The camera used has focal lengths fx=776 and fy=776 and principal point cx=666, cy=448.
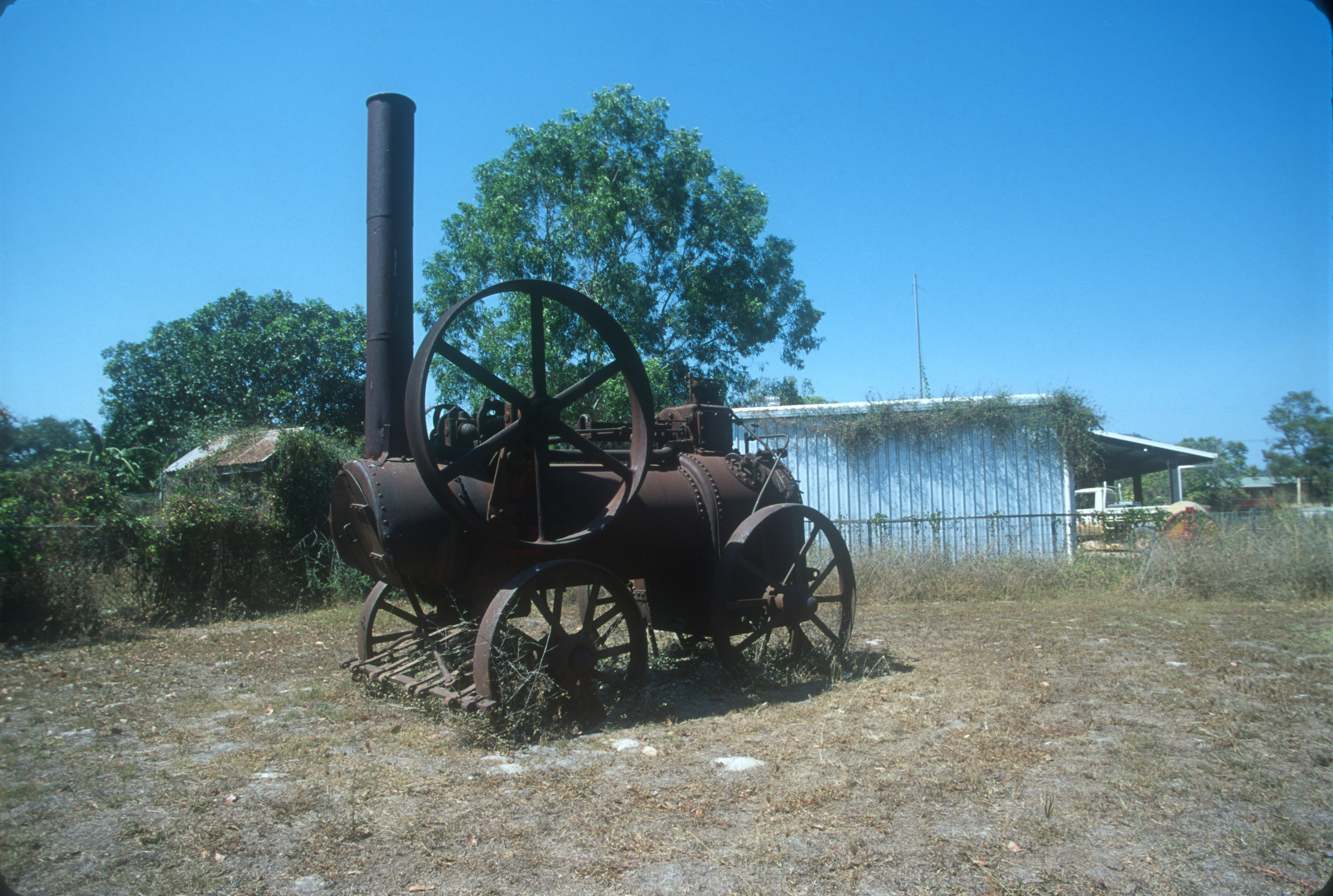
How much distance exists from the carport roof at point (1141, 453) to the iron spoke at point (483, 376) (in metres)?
11.8

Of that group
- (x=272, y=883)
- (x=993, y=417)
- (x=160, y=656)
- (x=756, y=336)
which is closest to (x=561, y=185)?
(x=756, y=336)

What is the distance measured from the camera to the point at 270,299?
27453mm

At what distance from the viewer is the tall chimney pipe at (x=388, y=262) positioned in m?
5.94

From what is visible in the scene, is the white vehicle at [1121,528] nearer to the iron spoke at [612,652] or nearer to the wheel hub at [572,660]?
the iron spoke at [612,652]

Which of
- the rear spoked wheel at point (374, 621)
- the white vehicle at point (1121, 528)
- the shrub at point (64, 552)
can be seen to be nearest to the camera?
the rear spoked wheel at point (374, 621)

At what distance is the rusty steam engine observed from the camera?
207 inches

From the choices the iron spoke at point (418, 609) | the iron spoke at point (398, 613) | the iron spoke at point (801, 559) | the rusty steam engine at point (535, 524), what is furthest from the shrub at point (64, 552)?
the iron spoke at point (801, 559)

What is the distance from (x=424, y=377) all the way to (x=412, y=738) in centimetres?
235

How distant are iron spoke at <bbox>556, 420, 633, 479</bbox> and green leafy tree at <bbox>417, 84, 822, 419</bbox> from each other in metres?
8.80

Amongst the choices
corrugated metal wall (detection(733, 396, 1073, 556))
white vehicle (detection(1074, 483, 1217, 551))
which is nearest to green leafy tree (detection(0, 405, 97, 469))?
corrugated metal wall (detection(733, 396, 1073, 556))

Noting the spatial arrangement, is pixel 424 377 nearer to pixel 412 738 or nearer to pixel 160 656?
pixel 412 738

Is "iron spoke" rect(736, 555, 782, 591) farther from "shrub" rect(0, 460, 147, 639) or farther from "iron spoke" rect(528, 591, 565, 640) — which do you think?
"shrub" rect(0, 460, 147, 639)

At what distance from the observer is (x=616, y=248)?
16.9 metres

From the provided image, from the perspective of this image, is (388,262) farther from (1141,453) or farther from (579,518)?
(1141,453)
